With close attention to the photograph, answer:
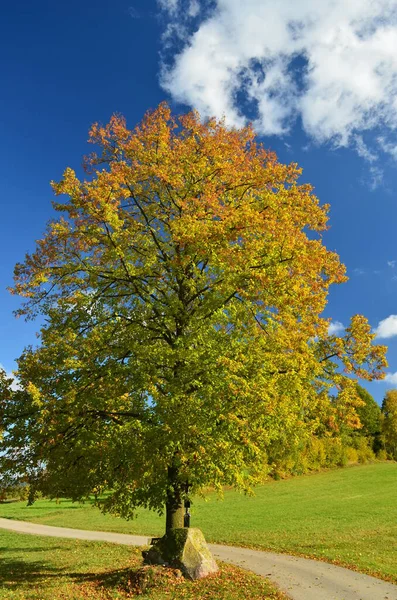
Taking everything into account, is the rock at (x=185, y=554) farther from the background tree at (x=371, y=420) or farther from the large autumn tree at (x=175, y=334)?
the background tree at (x=371, y=420)

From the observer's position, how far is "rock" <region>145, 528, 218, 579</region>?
12.8m

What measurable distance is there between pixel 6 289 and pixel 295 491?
4561 cm

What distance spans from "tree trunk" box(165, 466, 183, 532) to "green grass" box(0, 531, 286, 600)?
4.63 feet

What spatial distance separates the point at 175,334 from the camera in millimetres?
13820

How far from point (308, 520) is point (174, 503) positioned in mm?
21002

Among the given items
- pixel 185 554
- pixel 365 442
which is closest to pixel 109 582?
pixel 185 554

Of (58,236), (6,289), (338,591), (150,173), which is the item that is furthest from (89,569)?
(150,173)

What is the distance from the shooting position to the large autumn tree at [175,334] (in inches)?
445

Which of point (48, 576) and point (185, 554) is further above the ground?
point (185, 554)

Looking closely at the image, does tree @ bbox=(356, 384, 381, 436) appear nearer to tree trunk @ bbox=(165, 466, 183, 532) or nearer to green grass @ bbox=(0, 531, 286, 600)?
green grass @ bbox=(0, 531, 286, 600)

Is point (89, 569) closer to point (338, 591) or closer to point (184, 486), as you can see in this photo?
point (184, 486)

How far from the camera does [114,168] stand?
14.0 metres

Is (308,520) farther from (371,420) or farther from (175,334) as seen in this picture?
(371,420)

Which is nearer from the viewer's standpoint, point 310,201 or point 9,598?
point 9,598
